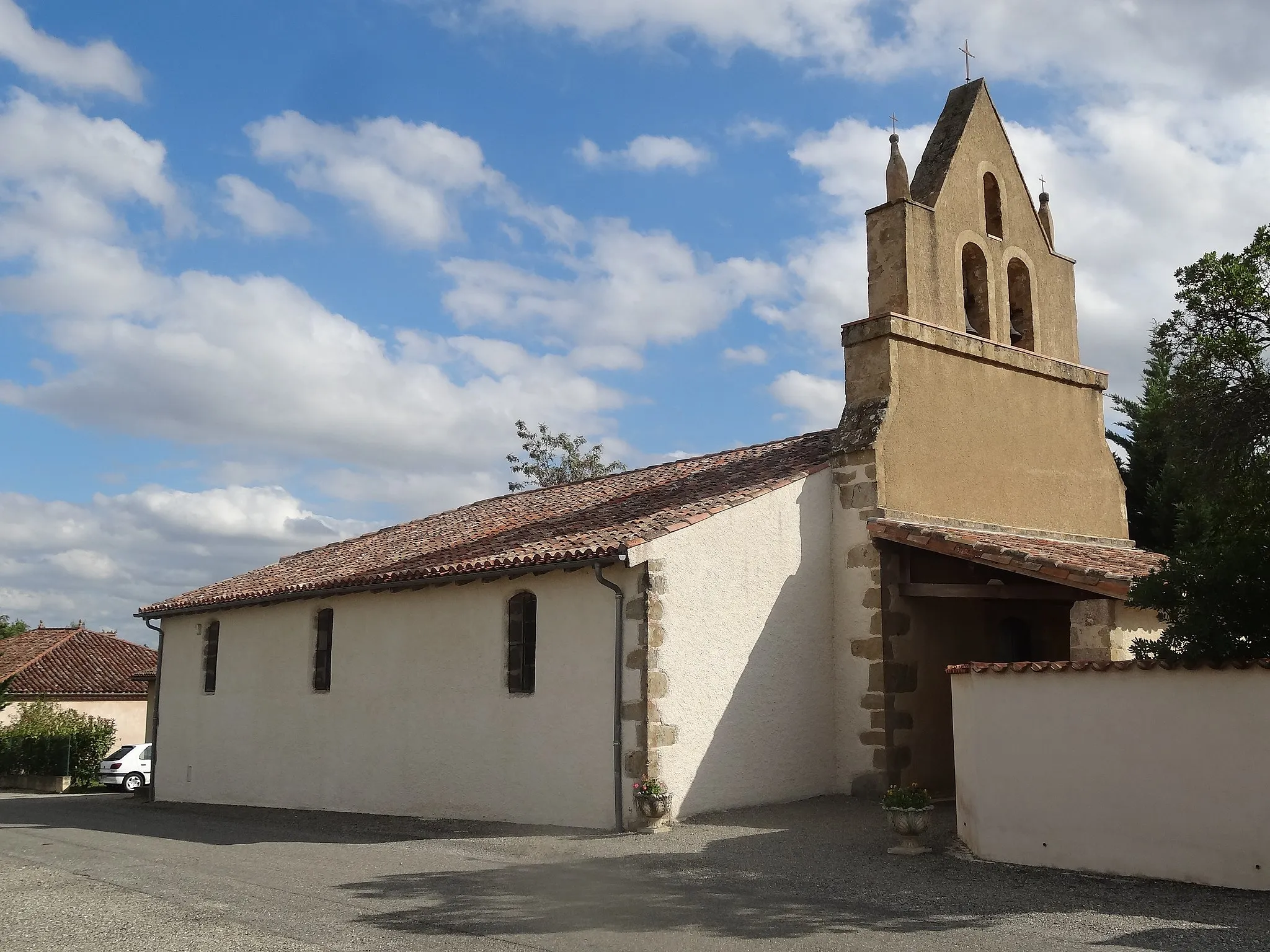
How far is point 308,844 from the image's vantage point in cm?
1209

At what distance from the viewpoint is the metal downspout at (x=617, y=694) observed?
12.1 metres

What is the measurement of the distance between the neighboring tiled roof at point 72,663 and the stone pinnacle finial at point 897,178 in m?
26.1

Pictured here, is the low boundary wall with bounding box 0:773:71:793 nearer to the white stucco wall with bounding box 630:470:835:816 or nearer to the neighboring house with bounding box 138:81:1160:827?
the neighboring house with bounding box 138:81:1160:827

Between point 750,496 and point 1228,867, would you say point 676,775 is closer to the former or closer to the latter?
point 750,496

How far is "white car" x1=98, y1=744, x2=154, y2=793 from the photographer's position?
26.2 m

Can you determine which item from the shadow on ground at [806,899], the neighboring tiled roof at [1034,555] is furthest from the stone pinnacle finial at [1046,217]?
the shadow on ground at [806,899]

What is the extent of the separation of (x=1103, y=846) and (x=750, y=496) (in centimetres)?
594

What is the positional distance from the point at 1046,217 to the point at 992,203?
1234mm

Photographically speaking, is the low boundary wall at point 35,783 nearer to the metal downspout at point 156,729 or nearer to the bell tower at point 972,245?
the metal downspout at point 156,729

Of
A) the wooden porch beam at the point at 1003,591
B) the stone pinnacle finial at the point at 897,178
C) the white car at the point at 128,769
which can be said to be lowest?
the white car at the point at 128,769

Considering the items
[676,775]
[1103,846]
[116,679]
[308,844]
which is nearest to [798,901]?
[1103,846]

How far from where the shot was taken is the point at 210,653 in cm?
1967

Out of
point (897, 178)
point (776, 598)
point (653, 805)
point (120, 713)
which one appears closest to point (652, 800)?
point (653, 805)

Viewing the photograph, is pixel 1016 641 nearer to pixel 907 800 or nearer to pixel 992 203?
pixel 907 800
